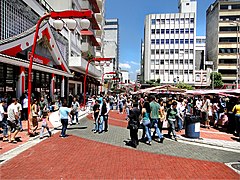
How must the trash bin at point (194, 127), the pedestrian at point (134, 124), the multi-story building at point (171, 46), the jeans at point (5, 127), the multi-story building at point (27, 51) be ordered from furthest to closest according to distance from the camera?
the multi-story building at point (171, 46), the multi-story building at point (27, 51), the trash bin at point (194, 127), the jeans at point (5, 127), the pedestrian at point (134, 124)

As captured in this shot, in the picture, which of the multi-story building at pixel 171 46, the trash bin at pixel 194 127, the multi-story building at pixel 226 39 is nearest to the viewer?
the trash bin at pixel 194 127

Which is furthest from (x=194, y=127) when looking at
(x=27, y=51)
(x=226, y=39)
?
(x=226, y=39)

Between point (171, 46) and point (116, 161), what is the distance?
65.9 metres

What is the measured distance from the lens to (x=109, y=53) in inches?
4178

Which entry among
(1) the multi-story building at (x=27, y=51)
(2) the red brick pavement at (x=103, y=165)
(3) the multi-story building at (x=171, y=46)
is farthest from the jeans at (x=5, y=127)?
(3) the multi-story building at (x=171, y=46)

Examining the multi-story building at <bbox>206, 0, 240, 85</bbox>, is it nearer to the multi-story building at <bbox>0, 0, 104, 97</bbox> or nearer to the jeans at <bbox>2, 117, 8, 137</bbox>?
the multi-story building at <bbox>0, 0, 104, 97</bbox>

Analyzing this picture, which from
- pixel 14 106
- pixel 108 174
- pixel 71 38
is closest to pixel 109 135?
pixel 14 106

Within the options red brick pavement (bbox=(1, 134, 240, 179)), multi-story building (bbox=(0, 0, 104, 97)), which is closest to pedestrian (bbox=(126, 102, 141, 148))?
red brick pavement (bbox=(1, 134, 240, 179))

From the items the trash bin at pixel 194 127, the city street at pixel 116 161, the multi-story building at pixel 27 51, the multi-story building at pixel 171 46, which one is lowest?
the city street at pixel 116 161

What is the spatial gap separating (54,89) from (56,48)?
152 inches

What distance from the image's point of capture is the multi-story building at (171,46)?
68438 millimetres

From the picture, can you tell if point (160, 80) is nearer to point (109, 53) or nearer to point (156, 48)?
point (156, 48)

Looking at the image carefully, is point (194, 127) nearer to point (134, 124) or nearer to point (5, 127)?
point (134, 124)

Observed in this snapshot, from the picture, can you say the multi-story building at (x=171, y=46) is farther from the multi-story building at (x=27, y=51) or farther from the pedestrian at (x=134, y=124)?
the pedestrian at (x=134, y=124)
